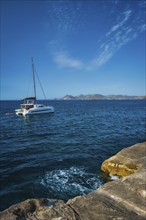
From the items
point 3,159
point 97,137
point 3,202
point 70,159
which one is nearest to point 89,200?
point 3,202

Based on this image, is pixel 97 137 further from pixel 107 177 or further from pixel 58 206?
pixel 58 206

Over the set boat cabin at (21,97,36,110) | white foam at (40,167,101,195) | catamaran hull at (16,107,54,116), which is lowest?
white foam at (40,167,101,195)

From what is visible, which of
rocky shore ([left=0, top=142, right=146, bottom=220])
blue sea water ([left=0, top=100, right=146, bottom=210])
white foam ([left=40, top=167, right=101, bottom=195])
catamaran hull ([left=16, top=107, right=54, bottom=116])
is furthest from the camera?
catamaran hull ([left=16, top=107, right=54, bottom=116])

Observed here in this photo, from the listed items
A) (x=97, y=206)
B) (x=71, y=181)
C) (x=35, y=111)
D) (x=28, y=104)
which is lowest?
(x=71, y=181)

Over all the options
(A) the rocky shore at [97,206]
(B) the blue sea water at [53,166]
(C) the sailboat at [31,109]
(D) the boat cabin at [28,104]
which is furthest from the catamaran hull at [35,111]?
(A) the rocky shore at [97,206]

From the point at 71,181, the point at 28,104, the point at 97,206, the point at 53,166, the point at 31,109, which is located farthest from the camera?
the point at 28,104

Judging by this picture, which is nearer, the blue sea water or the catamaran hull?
the blue sea water

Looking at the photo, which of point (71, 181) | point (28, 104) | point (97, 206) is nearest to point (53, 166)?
point (71, 181)

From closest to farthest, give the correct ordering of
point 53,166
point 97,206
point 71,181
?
point 97,206
point 71,181
point 53,166

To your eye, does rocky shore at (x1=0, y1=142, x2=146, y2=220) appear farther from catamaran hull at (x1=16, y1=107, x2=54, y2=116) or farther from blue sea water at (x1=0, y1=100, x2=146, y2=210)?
catamaran hull at (x1=16, y1=107, x2=54, y2=116)

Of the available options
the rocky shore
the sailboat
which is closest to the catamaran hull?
the sailboat

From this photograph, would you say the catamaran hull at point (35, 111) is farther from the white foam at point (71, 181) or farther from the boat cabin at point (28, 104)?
the white foam at point (71, 181)

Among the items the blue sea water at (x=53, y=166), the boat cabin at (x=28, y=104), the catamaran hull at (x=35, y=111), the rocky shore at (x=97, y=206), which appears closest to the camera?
the rocky shore at (x=97, y=206)

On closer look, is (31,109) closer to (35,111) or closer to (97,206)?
(35,111)
